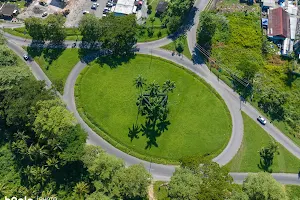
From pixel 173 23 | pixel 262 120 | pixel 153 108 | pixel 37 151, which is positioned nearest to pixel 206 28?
pixel 173 23

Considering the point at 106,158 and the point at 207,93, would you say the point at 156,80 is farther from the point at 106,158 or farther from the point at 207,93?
the point at 106,158

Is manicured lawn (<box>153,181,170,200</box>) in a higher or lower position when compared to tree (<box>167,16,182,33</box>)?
lower

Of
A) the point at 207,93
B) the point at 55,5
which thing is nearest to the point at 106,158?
the point at 207,93

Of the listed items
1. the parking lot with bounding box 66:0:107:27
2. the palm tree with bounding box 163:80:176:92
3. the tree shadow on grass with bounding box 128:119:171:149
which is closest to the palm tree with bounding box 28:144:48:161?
the tree shadow on grass with bounding box 128:119:171:149

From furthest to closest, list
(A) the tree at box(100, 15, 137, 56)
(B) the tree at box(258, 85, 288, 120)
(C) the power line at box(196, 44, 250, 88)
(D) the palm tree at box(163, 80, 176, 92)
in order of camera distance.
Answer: (A) the tree at box(100, 15, 137, 56) < (C) the power line at box(196, 44, 250, 88) < (B) the tree at box(258, 85, 288, 120) < (D) the palm tree at box(163, 80, 176, 92)

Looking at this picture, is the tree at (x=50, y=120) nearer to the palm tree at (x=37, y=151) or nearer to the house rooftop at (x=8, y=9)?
the palm tree at (x=37, y=151)

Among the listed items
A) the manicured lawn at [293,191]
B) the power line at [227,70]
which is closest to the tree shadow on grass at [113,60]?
the power line at [227,70]

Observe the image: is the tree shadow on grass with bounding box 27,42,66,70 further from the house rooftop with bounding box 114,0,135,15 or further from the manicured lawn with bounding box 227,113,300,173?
the manicured lawn with bounding box 227,113,300,173
